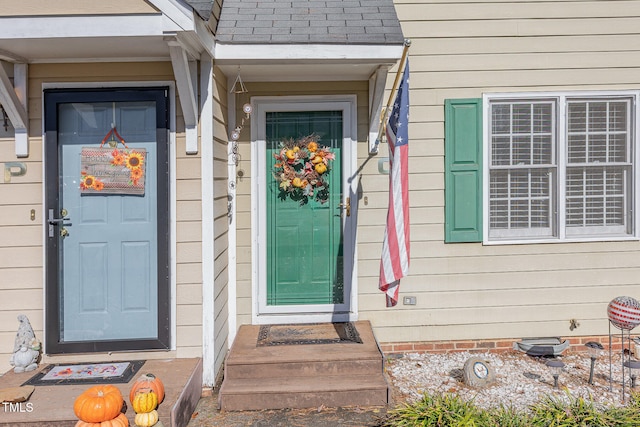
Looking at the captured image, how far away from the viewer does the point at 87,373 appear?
362 centimetres

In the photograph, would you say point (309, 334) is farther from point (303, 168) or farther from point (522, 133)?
point (522, 133)

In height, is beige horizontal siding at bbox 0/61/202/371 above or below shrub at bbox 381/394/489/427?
above

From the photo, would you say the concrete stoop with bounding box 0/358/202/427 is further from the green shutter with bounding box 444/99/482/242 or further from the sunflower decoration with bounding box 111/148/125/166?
the green shutter with bounding box 444/99/482/242

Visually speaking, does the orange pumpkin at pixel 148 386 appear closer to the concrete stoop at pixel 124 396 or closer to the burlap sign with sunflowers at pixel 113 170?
the concrete stoop at pixel 124 396

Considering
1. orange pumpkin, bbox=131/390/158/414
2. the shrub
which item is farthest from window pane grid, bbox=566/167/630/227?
orange pumpkin, bbox=131/390/158/414

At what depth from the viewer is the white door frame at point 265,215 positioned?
4.54m

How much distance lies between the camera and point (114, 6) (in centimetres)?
310

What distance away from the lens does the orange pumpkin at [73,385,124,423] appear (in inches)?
115

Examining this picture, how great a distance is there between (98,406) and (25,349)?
1.18 metres

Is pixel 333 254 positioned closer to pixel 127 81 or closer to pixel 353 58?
pixel 353 58

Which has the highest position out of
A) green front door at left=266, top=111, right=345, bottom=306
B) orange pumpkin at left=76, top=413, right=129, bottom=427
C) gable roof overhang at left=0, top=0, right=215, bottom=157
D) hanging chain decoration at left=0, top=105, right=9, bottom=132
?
gable roof overhang at left=0, top=0, right=215, bottom=157

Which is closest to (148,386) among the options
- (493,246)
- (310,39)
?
(310,39)

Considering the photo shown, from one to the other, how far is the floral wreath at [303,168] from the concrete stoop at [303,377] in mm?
1393

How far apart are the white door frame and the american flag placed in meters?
0.85
